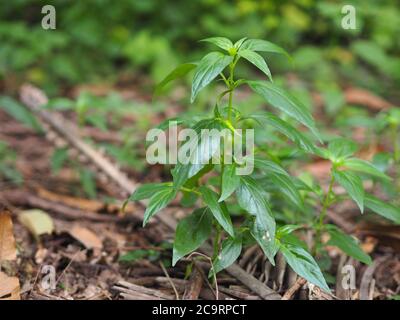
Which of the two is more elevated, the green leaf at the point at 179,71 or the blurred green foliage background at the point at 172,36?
the blurred green foliage background at the point at 172,36

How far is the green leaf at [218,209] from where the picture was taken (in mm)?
1747

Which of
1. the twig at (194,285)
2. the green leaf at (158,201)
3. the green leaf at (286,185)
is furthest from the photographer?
the twig at (194,285)

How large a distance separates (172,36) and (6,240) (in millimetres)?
2674

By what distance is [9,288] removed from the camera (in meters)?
1.98

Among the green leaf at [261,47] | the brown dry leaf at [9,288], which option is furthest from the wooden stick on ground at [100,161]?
the green leaf at [261,47]

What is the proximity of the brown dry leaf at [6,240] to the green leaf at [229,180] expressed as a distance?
2.87 feet

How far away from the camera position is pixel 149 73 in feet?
15.0

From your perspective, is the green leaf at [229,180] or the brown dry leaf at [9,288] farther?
the brown dry leaf at [9,288]

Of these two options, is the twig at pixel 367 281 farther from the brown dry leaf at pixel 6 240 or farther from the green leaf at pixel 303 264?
the brown dry leaf at pixel 6 240

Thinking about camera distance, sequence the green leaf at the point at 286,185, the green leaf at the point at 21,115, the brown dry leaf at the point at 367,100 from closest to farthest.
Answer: the green leaf at the point at 286,185
the green leaf at the point at 21,115
the brown dry leaf at the point at 367,100

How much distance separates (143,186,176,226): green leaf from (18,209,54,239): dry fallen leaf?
0.76 m

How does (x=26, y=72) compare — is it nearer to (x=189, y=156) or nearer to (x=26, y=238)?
(x=26, y=238)
